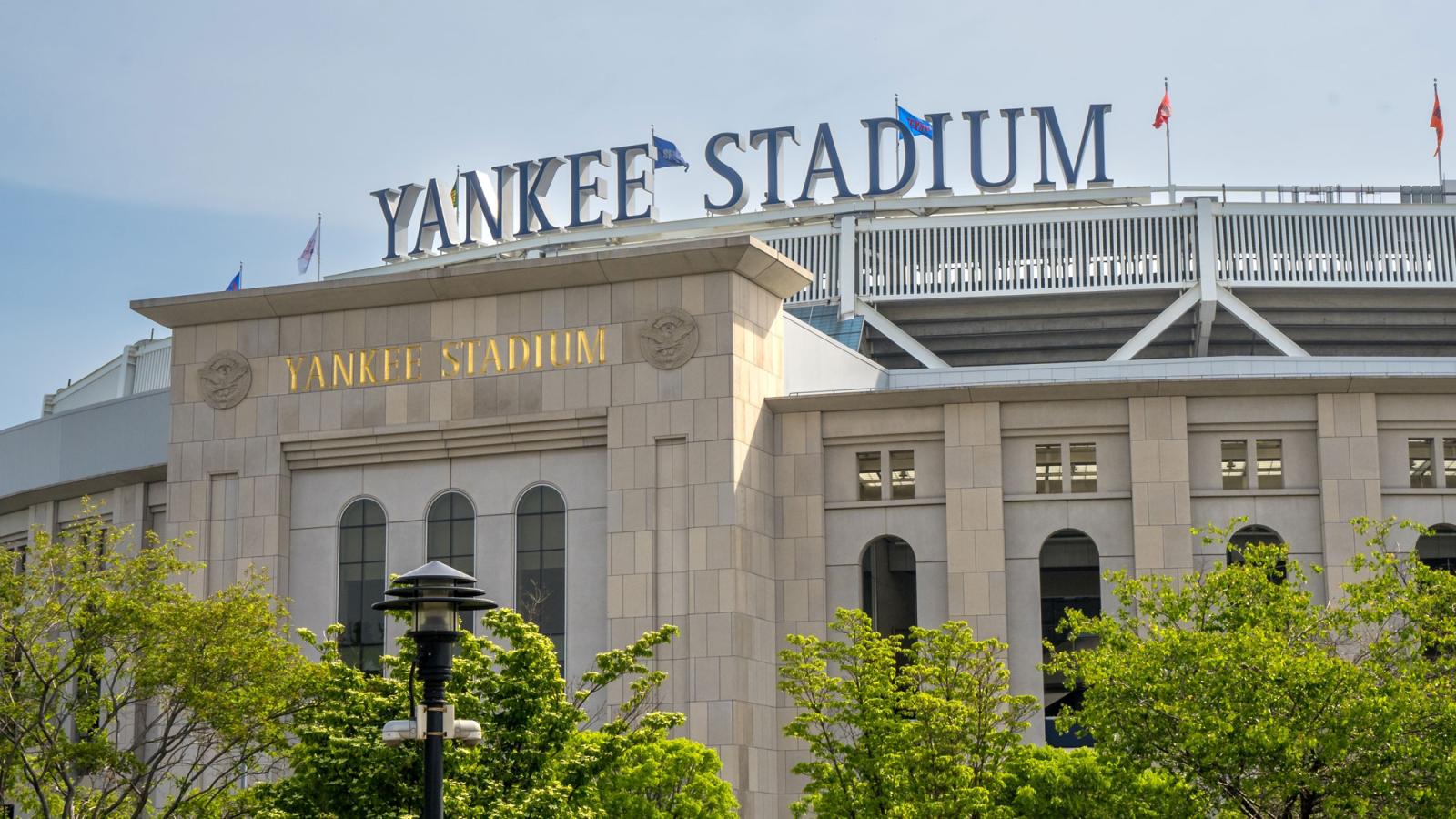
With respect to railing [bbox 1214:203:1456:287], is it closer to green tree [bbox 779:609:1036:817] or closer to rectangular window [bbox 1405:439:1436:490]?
rectangular window [bbox 1405:439:1436:490]

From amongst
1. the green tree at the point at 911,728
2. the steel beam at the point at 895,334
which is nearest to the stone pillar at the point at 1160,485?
the green tree at the point at 911,728

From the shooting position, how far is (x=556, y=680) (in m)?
33.8

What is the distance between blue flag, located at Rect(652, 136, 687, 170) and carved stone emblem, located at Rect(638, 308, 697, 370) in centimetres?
3485

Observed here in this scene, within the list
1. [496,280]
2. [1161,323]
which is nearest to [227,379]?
[496,280]

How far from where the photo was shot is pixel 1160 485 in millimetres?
50969

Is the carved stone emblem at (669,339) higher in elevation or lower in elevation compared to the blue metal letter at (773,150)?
lower

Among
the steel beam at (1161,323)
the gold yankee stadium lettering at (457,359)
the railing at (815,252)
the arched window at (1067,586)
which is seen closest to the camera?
the arched window at (1067,586)

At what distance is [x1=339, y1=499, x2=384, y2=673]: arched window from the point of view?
53969 mm

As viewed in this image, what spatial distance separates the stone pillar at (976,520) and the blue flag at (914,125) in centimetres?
3433

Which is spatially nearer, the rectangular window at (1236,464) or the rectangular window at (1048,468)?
the rectangular window at (1236,464)

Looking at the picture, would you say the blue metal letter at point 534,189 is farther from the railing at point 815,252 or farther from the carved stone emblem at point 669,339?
the carved stone emblem at point 669,339

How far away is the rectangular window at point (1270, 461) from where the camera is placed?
2021 inches

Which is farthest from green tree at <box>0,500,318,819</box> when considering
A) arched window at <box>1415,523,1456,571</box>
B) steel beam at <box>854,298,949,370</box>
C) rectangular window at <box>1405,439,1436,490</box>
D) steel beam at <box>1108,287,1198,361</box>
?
steel beam at <box>1108,287,1198,361</box>

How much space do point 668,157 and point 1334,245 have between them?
86.6 ft
